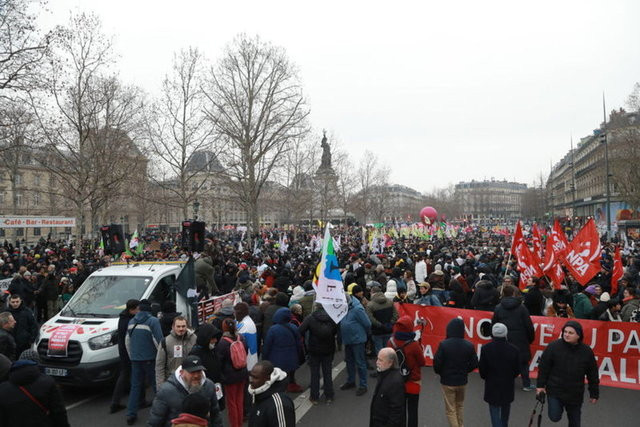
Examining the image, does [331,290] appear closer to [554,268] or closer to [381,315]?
[381,315]

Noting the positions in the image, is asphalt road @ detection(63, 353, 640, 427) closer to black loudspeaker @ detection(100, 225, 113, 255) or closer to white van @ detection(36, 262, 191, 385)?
white van @ detection(36, 262, 191, 385)

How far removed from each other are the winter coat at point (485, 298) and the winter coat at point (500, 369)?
3.47 metres

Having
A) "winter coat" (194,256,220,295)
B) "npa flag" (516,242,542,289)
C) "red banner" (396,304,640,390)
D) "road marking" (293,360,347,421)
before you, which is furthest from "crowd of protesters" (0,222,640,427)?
"winter coat" (194,256,220,295)

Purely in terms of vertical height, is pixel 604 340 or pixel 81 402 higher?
pixel 604 340

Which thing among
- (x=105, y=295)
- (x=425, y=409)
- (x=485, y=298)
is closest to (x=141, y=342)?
(x=105, y=295)

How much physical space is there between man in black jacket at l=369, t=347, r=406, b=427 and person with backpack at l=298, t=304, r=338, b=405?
249 cm

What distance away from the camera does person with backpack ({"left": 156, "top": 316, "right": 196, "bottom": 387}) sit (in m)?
5.64

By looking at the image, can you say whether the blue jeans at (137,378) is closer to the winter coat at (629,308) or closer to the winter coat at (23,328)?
the winter coat at (23,328)

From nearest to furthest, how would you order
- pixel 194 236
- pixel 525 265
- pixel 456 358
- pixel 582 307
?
pixel 456 358 < pixel 582 307 < pixel 194 236 < pixel 525 265

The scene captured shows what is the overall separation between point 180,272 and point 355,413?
4216 millimetres

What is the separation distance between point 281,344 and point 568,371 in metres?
3.51

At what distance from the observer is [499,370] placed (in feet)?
17.2

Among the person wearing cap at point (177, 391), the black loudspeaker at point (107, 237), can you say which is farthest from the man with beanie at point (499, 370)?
the black loudspeaker at point (107, 237)

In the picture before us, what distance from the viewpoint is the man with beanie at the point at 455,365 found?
523cm
